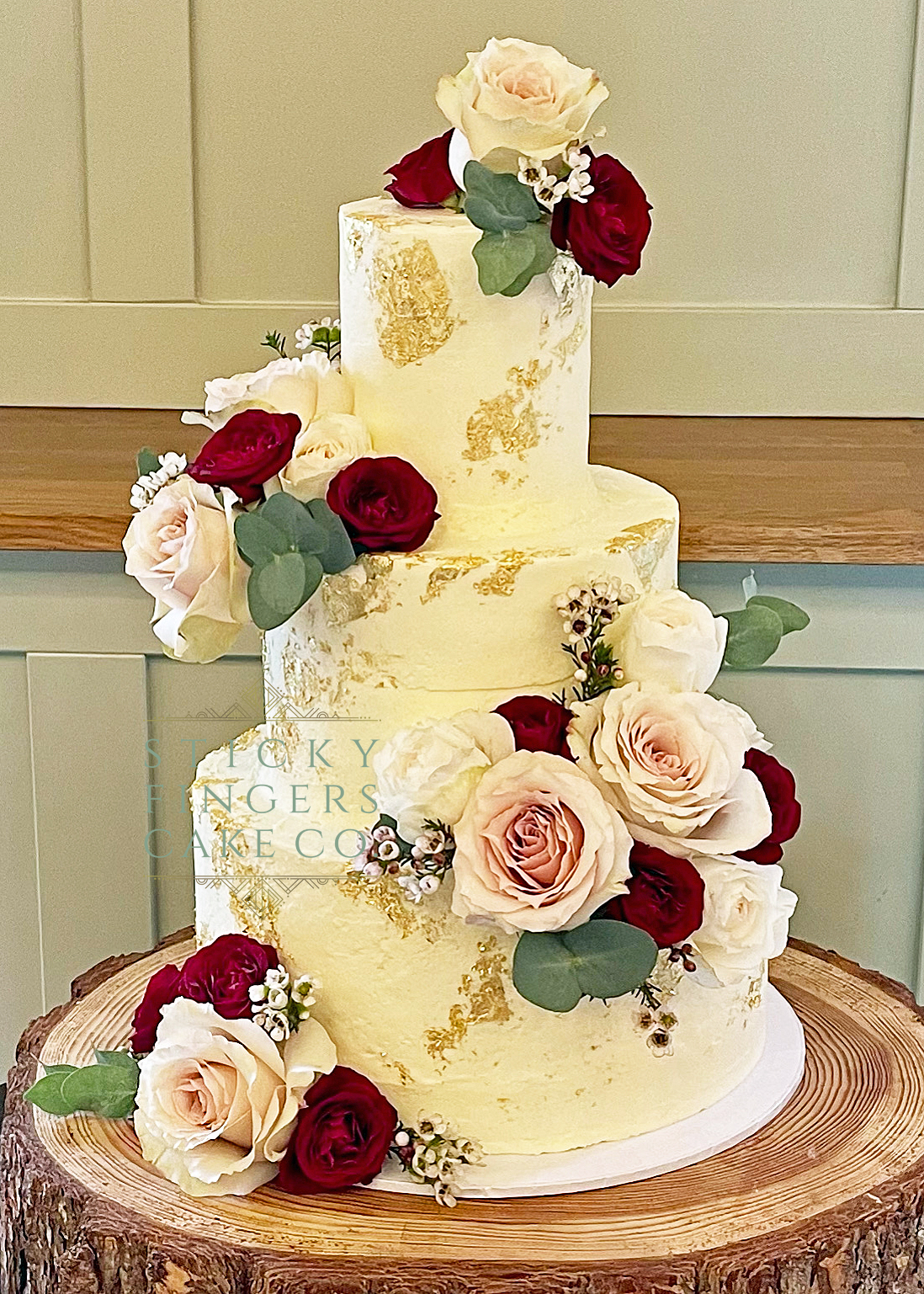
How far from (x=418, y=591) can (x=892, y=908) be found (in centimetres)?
107

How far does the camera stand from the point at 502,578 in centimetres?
118

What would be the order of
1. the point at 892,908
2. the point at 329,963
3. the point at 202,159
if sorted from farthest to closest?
the point at 202,159
the point at 892,908
the point at 329,963

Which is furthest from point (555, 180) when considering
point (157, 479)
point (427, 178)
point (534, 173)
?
point (157, 479)

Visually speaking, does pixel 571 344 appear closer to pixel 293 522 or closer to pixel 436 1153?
pixel 293 522

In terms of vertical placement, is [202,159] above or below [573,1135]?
above

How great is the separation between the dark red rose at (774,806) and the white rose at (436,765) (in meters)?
0.20

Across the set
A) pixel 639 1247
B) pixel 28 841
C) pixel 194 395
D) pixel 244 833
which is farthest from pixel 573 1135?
pixel 194 395

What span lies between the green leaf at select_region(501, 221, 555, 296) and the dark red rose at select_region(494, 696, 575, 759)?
28cm

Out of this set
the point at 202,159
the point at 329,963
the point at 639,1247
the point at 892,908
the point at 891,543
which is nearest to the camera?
the point at 639,1247

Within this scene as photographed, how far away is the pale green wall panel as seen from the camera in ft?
6.73

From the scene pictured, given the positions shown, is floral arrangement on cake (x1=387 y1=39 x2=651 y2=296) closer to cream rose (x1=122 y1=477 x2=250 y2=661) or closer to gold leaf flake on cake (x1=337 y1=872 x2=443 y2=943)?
cream rose (x1=122 y1=477 x2=250 y2=661)

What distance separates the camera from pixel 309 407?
1238 millimetres

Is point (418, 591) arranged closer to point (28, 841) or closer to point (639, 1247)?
point (639, 1247)

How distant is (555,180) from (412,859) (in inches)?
18.9
